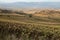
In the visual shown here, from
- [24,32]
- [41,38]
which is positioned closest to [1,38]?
[24,32]

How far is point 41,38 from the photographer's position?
20.4m

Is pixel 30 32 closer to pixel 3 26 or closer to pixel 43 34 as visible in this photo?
pixel 43 34

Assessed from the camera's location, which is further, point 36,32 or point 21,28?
point 21,28

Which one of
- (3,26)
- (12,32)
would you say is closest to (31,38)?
(12,32)

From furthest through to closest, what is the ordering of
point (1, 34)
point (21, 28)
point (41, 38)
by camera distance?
point (21, 28) → point (1, 34) → point (41, 38)

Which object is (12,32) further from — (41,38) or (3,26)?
(41,38)

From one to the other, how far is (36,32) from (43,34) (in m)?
0.77

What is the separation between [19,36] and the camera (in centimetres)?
2131

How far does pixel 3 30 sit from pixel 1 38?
2009mm

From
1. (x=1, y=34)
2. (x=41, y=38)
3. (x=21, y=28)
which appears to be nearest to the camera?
(x=41, y=38)

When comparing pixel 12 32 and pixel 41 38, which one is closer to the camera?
pixel 41 38

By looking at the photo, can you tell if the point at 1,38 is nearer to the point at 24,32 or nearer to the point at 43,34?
the point at 24,32

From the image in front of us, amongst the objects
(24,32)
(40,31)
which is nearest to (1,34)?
(24,32)

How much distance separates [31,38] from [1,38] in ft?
9.50
